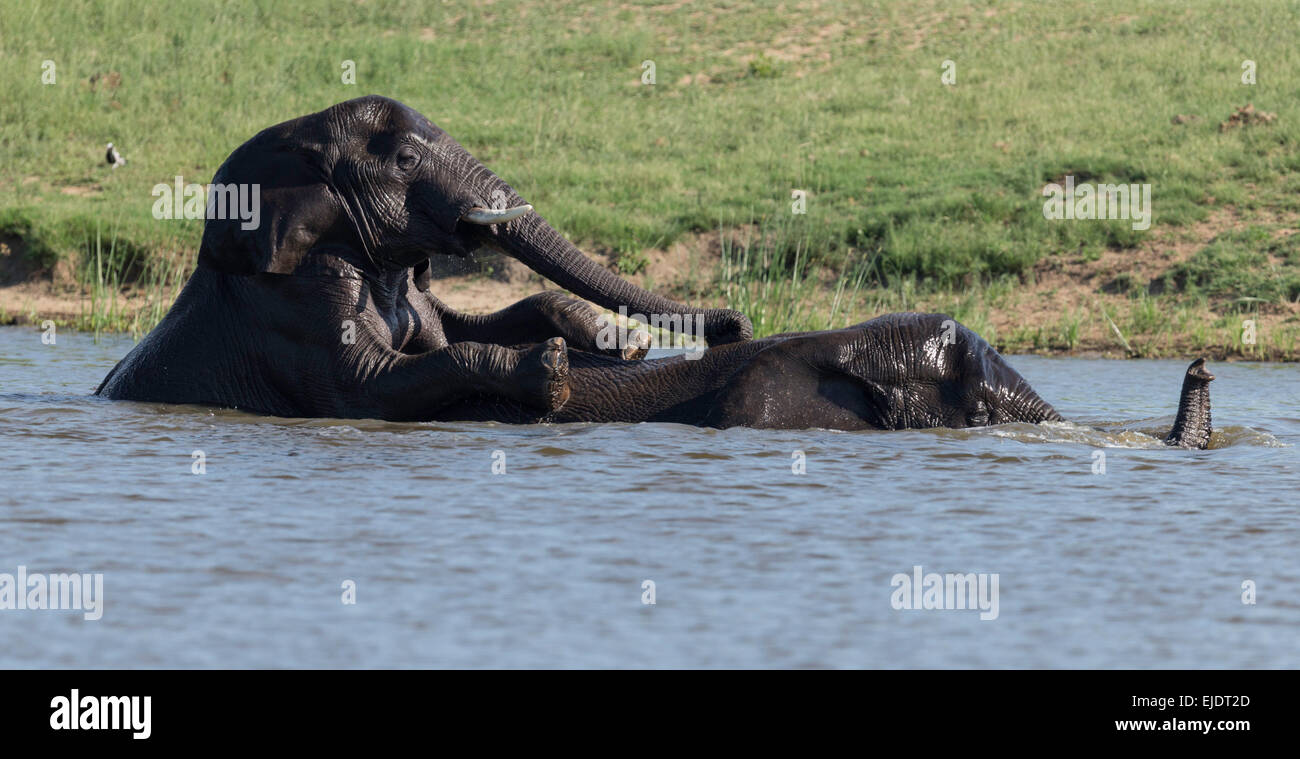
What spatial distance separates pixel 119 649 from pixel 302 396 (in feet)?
12.1

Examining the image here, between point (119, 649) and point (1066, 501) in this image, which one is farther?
point (1066, 501)

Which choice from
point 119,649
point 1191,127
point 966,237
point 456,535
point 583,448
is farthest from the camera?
point 1191,127

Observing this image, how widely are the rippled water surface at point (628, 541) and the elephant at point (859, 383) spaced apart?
10cm

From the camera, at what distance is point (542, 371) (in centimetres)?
739

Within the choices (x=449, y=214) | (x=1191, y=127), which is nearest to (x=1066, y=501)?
(x=449, y=214)

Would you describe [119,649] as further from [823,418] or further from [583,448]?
[823,418]

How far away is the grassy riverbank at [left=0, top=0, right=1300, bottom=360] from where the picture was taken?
17.0 metres

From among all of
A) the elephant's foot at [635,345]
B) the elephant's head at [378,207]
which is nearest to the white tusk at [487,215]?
the elephant's head at [378,207]

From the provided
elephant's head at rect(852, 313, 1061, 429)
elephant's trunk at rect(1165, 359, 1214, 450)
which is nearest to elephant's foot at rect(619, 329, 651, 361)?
elephant's head at rect(852, 313, 1061, 429)

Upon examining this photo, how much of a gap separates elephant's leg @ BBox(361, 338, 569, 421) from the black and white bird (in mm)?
14805

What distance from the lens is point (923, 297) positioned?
17.0m

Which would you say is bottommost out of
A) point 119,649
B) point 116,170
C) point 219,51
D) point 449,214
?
point 119,649

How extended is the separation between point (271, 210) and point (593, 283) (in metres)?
1.48

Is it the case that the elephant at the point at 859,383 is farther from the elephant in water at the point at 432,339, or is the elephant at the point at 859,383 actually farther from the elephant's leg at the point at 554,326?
the elephant's leg at the point at 554,326
